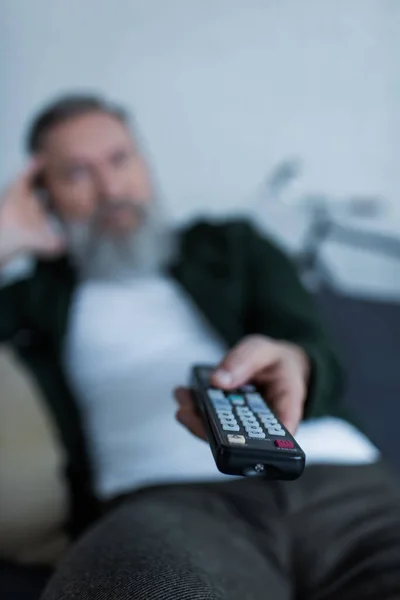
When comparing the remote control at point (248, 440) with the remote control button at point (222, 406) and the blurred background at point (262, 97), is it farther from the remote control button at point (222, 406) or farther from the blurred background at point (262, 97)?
the blurred background at point (262, 97)

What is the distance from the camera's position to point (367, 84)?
1132 millimetres

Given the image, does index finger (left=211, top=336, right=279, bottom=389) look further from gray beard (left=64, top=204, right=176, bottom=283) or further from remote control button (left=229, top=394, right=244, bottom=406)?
gray beard (left=64, top=204, right=176, bottom=283)

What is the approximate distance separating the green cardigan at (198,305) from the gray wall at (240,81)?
26 cm

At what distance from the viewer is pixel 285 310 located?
2.65 ft

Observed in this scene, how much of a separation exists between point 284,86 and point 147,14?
0.99ft

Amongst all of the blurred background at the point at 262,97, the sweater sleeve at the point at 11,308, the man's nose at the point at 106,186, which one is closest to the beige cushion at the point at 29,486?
the sweater sleeve at the point at 11,308

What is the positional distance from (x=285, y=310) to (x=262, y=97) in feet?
1.81

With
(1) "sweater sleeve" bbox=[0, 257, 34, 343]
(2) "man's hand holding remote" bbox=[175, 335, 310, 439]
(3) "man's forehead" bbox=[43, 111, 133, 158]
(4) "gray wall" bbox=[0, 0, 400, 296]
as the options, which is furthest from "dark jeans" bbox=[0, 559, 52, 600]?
(4) "gray wall" bbox=[0, 0, 400, 296]

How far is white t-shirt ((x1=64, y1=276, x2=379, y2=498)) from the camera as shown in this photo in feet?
2.08

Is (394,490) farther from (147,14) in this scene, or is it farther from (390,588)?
(147,14)

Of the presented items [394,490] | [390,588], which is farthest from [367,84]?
[390,588]

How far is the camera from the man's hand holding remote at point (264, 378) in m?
0.45

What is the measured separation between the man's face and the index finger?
532 millimetres

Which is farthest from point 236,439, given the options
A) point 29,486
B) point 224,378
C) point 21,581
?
point 29,486
